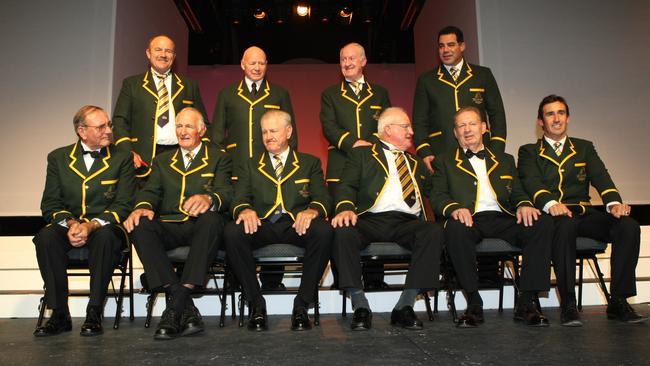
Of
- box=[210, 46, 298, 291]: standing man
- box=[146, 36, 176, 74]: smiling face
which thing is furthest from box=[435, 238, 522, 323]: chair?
box=[146, 36, 176, 74]: smiling face

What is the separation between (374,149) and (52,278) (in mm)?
2050

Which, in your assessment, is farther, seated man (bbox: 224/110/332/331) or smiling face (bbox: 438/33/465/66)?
smiling face (bbox: 438/33/465/66)

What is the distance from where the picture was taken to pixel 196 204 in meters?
3.66

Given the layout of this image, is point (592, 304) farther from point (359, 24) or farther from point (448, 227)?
point (359, 24)

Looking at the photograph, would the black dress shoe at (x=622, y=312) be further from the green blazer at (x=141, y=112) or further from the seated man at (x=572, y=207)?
the green blazer at (x=141, y=112)

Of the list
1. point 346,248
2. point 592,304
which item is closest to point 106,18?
point 346,248

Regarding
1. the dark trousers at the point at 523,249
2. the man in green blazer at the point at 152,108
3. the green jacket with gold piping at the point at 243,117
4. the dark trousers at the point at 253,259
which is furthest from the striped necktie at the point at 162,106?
the dark trousers at the point at 523,249

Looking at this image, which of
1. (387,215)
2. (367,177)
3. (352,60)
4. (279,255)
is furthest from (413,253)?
(352,60)

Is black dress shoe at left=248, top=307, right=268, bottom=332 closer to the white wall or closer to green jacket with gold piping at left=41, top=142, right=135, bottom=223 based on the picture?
green jacket with gold piping at left=41, top=142, right=135, bottom=223

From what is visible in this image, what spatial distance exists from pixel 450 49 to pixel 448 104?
0.41 metres

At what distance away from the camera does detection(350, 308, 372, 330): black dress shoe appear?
131 inches

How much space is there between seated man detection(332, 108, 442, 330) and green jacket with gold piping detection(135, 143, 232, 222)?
73 centimetres

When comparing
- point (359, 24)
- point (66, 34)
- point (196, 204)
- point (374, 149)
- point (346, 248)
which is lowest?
point (346, 248)

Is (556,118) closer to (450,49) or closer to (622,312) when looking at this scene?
(450,49)
